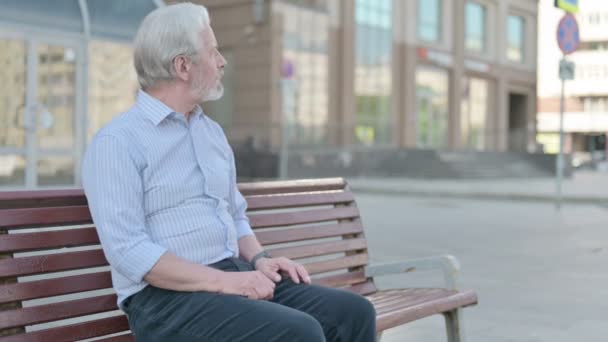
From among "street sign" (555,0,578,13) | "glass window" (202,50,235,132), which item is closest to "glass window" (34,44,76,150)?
"street sign" (555,0,578,13)

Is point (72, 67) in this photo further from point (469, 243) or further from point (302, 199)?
point (302, 199)

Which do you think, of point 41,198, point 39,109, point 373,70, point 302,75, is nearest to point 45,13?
point 39,109

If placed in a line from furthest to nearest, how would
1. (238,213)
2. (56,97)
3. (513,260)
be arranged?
(56,97) < (513,260) < (238,213)

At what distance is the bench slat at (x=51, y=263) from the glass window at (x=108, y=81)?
10642 millimetres

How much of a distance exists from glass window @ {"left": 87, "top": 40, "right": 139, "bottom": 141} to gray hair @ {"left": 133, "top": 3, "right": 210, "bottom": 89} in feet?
35.1

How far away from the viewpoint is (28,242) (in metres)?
2.64

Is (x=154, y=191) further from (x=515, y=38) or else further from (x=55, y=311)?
(x=515, y=38)

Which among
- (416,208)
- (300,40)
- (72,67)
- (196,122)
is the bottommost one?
(416,208)

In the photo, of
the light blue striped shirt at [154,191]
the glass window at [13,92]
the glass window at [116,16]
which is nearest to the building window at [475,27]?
the glass window at [116,16]

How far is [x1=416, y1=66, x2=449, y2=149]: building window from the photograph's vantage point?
123 ft

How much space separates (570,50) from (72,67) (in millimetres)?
8104

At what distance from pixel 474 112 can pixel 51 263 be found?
137 ft

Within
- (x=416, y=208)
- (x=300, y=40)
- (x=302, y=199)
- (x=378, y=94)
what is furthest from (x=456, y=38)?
(x=302, y=199)

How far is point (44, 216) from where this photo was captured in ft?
8.80
